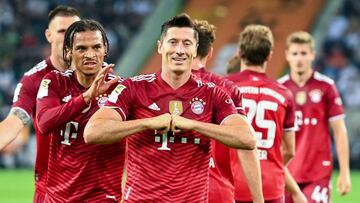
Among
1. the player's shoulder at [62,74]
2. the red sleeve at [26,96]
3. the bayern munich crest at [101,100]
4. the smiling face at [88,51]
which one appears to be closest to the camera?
the smiling face at [88,51]

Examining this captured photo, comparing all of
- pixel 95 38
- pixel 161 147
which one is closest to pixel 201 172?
pixel 161 147

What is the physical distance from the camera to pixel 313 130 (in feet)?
33.5

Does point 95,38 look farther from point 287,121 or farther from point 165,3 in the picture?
point 165,3

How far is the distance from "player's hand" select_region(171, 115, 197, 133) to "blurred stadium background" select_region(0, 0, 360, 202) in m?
17.9

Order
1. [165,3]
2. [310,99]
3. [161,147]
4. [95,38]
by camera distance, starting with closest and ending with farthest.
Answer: [161,147], [95,38], [310,99], [165,3]

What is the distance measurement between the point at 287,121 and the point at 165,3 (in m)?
19.5

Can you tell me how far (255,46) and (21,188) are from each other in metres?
11.0

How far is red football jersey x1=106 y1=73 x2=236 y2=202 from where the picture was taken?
613cm

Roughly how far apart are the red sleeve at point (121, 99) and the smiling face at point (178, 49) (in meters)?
0.29

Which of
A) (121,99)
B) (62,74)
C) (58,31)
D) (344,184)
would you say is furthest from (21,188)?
(121,99)

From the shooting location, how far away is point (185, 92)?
6312 millimetres

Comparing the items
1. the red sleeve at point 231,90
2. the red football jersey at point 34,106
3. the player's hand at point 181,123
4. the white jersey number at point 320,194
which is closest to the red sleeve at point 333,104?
the white jersey number at point 320,194

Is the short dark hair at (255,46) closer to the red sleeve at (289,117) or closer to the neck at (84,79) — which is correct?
the red sleeve at (289,117)

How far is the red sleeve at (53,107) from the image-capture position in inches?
256
